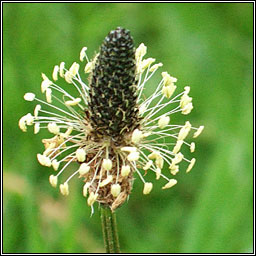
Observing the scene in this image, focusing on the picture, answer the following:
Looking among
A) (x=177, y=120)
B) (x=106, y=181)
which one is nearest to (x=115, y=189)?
(x=106, y=181)

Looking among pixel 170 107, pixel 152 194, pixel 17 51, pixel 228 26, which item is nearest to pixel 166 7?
pixel 228 26

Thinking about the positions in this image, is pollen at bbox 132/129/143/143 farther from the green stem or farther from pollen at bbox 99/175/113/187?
the green stem

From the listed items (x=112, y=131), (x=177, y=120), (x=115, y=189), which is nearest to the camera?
(x=115, y=189)

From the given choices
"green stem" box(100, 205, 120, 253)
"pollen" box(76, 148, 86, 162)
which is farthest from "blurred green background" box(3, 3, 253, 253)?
"pollen" box(76, 148, 86, 162)

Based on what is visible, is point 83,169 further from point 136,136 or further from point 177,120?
point 177,120

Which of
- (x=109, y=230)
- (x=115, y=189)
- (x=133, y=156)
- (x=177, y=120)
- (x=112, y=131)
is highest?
(x=177, y=120)

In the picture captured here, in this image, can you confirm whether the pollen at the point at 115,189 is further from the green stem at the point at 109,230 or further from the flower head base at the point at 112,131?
the green stem at the point at 109,230

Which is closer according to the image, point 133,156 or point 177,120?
point 133,156
